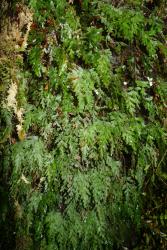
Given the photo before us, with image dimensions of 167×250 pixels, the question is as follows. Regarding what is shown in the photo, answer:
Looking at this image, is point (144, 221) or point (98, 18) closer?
point (98, 18)

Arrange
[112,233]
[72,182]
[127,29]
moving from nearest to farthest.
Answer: [127,29] → [72,182] → [112,233]

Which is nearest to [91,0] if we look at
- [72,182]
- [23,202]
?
[72,182]

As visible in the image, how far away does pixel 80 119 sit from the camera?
228cm

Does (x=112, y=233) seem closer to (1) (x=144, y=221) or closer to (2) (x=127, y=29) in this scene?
(1) (x=144, y=221)

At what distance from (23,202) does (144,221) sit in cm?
102

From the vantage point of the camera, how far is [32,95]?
2305mm

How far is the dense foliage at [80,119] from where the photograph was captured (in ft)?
7.17

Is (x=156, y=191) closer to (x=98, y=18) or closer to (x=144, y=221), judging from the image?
(x=144, y=221)

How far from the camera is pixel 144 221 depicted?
2.59 m

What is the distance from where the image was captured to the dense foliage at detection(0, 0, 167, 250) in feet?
7.17

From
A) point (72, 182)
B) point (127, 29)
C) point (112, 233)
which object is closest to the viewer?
point (127, 29)

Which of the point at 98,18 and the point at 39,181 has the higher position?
the point at 98,18

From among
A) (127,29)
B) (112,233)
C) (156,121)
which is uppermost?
(127,29)

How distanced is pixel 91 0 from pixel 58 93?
0.70 meters
